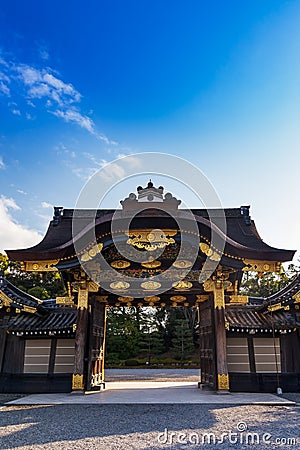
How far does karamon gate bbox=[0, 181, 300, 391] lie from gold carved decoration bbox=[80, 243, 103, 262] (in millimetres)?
25

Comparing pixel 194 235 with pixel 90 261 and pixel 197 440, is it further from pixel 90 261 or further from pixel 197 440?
pixel 197 440

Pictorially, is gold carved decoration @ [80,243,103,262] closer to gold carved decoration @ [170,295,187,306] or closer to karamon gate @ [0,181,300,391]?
karamon gate @ [0,181,300,391]

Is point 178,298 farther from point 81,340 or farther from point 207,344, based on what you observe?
point 81,340

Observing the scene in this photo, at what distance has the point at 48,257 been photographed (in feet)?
27.4

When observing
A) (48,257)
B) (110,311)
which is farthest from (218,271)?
(110,311)

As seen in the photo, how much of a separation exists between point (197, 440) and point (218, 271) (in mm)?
5171

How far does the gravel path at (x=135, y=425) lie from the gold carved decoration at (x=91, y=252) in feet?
10.7

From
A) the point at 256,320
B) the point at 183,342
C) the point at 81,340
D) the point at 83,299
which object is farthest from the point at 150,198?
the point at 183,342

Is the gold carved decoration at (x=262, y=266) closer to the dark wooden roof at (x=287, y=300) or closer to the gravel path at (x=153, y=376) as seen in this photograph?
the dark wooden roof at (x=287, y=300)

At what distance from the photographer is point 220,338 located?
873 cm

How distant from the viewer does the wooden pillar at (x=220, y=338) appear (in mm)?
8391

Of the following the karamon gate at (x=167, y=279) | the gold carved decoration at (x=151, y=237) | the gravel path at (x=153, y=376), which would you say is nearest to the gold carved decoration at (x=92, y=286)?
the karamon gate at (x=167, y=279)

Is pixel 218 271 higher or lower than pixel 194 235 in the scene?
lower

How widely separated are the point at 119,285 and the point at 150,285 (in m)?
0.87
